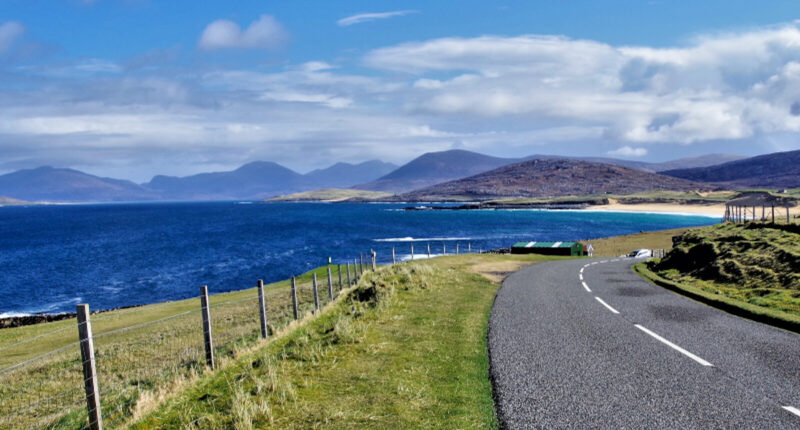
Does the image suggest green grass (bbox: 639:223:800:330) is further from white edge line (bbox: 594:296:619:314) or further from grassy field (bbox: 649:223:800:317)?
white edge line (bbox: 594:296:619:314)

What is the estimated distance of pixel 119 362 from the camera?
16.9 meters

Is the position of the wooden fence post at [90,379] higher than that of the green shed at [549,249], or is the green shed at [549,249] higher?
the wooden fence post at [90,379]

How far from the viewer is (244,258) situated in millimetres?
70938

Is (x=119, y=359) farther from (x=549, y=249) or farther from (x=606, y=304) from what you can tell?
(x=549, y=249)

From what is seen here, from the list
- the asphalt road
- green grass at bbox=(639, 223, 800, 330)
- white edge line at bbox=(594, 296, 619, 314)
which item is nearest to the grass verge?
green grass at bbox=(639, 223, 800, 330)

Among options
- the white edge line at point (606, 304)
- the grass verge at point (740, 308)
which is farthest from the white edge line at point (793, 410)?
the white edge line at point (606, 304)

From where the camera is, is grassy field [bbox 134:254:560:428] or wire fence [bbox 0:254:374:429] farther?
wire fence [bbox 0:254:374:429]

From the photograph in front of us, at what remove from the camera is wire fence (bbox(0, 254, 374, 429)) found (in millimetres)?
9547

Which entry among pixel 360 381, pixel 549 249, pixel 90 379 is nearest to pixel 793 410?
pixel 360 381

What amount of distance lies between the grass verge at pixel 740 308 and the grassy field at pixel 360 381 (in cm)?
720

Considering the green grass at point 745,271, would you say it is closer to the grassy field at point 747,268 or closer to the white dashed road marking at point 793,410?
the grassy field at point 747,268

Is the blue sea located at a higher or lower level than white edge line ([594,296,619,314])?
lower

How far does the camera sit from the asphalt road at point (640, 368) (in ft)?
23.4

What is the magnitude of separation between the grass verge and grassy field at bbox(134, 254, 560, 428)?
7202mm
